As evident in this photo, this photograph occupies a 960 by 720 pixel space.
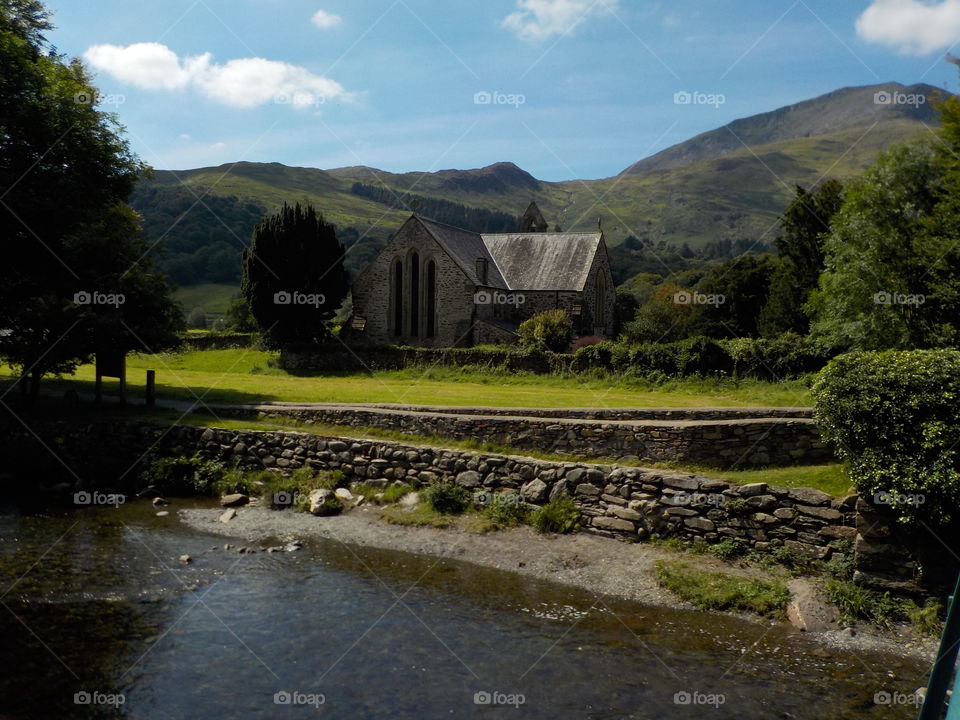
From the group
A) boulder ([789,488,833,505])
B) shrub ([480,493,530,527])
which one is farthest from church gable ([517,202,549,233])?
boulder ([789,488,833,505])

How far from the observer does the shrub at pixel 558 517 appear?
49.1 feet

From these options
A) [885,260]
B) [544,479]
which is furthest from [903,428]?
[885,260]

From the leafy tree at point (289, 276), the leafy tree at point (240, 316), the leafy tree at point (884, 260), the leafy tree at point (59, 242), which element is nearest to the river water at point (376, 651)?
the leafy tree at point (59, 242)

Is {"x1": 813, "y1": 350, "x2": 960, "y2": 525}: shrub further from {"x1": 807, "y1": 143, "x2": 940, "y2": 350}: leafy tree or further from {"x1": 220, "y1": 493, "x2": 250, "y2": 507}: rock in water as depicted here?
{"x1": 807, "y1": 143, "x2": 940, "y2": 350}: leafy tree

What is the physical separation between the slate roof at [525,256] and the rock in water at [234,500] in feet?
98.0

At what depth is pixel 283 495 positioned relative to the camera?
1792cm

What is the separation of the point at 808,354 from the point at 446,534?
66.8ft

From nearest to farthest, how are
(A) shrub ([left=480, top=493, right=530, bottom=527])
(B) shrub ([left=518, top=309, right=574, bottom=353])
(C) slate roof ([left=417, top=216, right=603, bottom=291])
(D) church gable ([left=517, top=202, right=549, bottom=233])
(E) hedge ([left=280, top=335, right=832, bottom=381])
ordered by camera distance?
1. (A) shrub ([left=480, top=493, right=530, bottom=527])
2. (E) hedge ([left=280, top=335, right=832, bottom=381])
3. (B) shrub ([left=518, top=309, right=574, bottom=353])
4. (C) slate roof ([left=417, top=216, right=603, bottom=291])
5. (D) church gable ([left=517, top=202, right=549, bottom=233])

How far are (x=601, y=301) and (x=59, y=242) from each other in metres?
37.0

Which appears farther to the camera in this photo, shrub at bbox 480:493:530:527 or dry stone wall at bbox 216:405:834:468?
dry stone wall at bbox 216:405:834:468

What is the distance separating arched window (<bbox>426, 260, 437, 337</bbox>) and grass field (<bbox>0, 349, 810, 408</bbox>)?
9974 mm

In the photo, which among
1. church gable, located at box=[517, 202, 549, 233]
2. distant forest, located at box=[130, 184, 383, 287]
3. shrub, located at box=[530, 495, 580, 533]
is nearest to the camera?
shrub, located at box=[530, 495, 580, 533]

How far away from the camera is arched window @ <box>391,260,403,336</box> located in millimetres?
48594

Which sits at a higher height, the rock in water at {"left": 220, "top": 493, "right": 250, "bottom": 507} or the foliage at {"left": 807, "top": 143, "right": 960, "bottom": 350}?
the foliage at {"left": 807, "top": 143, "right": 960, "bottom": 350}
